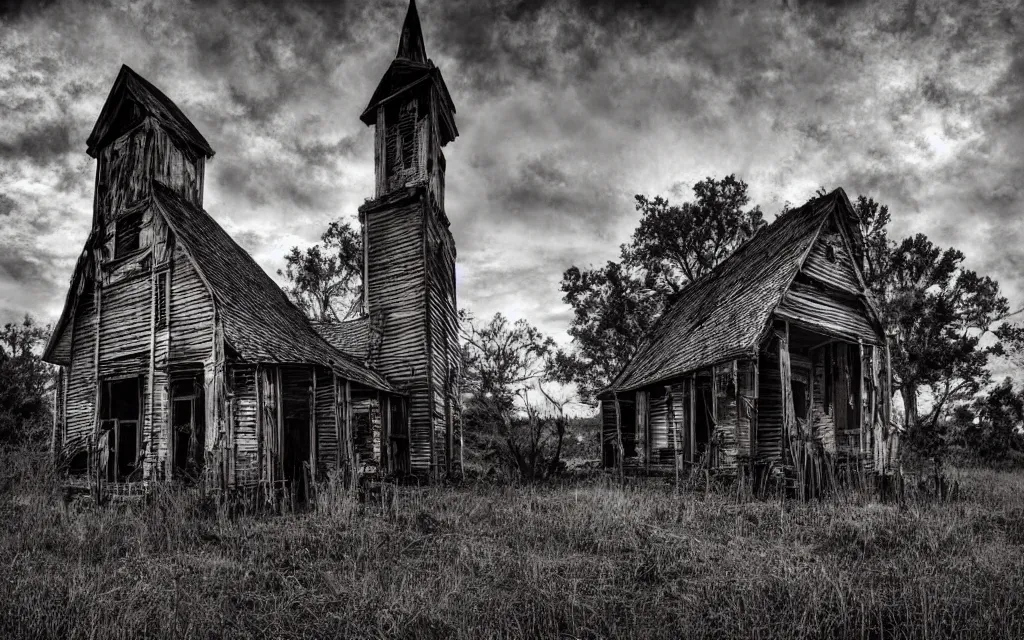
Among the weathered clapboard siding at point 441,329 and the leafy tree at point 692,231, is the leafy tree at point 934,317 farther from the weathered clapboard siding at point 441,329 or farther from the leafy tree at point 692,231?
the weathered clapboard siding at point 441,329

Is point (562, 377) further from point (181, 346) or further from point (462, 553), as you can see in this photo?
point (462, 553)

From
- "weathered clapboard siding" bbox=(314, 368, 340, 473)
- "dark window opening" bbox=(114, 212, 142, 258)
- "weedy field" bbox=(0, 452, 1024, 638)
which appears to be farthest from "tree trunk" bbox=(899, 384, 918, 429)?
"dark window opening" bbox=(114, 212, 142, 258)

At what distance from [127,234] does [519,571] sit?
42.4 feet

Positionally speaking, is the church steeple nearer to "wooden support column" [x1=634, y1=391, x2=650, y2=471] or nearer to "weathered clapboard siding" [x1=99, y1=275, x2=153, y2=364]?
"weathered clapboard siding" [x1=99, y1=275, x2=153, y2=364]

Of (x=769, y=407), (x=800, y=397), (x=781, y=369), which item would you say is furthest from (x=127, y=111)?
(x=800, y=397)

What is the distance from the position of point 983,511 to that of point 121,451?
57.3 ft

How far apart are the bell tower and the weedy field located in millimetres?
7377

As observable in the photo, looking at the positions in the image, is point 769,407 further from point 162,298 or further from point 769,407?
point 162,298

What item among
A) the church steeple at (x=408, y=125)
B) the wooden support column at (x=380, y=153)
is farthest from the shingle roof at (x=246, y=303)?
the church steeple at (x=408, y=125)

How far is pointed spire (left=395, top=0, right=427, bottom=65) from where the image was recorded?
2123 cm

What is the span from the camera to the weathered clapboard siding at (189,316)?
1241cm

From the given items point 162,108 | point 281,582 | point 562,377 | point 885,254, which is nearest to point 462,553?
point 281,582

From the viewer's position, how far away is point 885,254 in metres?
25.6

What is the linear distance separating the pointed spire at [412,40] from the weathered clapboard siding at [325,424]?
12.7 m
